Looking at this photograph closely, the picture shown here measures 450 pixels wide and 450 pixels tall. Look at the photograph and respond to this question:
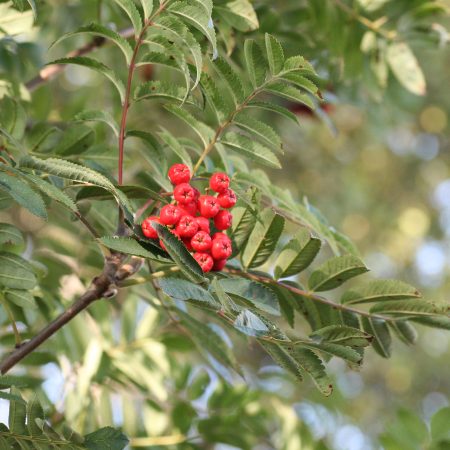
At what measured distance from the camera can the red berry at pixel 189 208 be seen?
1.02 metres

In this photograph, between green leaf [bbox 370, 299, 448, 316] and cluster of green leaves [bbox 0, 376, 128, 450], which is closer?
cluster of green leaves [bbox 0, 376, 128, 450]

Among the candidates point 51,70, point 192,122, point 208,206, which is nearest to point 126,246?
point 208,206


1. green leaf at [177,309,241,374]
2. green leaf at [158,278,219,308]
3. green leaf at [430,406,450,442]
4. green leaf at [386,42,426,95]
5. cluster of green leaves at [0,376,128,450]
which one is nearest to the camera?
green leaf at [158,278,219,308]

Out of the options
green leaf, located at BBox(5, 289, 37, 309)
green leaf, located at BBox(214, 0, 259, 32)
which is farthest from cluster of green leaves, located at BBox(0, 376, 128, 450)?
green leaf, located at BBox(214, 0, 259, 32)

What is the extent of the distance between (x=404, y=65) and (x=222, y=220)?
93cm

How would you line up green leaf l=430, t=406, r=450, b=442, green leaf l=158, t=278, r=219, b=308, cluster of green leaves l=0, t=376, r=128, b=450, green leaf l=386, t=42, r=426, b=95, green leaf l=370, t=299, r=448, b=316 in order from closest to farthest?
green leaf l=158, t=278, r=219, b=308 < cluster of green leaves l=0, t=376, r=128, b=450 < green leaf l=370, t=299, r=448, b=316 < green leaf l=430, t=406, r=450, b=442 < green leaf l=386, t=42, r=426, b=95

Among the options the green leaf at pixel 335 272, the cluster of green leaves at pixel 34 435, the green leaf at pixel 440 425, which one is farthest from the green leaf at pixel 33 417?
the green leaf at pixel 440 425

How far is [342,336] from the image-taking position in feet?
3.17

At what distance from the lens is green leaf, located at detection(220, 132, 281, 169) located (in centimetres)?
109

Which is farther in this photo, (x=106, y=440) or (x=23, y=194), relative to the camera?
(x=106, y=440)

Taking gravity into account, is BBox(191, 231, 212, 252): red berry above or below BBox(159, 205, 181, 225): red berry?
below

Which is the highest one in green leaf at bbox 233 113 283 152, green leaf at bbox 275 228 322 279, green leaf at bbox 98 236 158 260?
green leaf at bbox 233 113 283 152

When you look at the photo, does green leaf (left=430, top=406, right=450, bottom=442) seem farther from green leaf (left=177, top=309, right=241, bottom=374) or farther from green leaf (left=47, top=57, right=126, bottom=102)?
green leaf (left=47, top=57, right=126, bottom=102)

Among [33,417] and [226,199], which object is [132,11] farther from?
[33,417]
